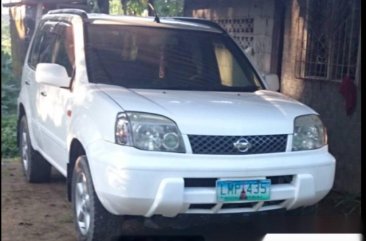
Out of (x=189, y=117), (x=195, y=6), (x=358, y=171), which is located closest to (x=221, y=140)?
(x=189, y=117)

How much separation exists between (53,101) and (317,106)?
111 inches

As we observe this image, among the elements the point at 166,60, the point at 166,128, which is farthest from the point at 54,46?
the point at 166,128

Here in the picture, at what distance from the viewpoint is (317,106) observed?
256 inches

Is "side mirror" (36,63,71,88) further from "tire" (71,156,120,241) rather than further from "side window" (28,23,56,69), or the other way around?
"side window" (28,23,56,69)

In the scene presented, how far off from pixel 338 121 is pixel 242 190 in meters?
2.60

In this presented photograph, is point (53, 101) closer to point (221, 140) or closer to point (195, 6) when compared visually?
point (221, 140)

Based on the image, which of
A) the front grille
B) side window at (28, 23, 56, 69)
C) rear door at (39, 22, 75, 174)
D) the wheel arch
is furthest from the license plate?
side window at (28, 23, 56, 69)

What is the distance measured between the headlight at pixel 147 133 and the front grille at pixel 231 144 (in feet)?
0.35

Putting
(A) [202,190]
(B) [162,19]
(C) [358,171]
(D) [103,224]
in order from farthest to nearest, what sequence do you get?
(C) [358,171]
(B) [162,19]
(D) [103,224]
(A) [202,190]

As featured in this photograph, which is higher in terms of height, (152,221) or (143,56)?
(143,56)

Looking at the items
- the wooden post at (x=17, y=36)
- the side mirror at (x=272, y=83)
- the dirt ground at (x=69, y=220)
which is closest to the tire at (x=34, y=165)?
the dirt ground at (x=69, y=220)

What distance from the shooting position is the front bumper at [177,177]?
147 inches

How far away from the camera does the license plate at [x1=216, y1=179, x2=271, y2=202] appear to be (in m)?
3.85

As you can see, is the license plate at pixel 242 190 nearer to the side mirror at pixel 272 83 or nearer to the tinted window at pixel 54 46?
the side mirror at pixel 272 83
